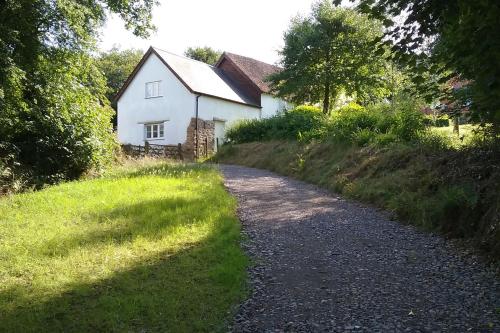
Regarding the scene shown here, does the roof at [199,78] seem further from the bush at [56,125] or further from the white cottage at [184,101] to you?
the bush at [56,125]

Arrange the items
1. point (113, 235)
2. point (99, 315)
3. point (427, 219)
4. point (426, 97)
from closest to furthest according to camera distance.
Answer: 1. point (99, 315)
2. point (426, 97)
3. point (113, 235)
4. point (427, 219)

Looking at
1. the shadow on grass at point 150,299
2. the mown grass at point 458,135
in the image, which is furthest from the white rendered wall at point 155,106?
the shadow on grass at point 150,299

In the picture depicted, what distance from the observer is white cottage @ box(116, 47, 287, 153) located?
30.3 m

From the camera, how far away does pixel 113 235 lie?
301 inches

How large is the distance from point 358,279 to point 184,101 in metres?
25.9

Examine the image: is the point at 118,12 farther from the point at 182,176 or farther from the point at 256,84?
the point at 256,84

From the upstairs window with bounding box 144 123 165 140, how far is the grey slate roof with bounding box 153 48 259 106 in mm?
4064

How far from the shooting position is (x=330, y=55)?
28203mm

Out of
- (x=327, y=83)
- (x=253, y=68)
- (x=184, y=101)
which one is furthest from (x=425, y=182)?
(x=253, y=68)

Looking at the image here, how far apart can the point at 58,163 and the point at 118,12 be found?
5873 millimetres

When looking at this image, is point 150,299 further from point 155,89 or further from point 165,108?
point 155,89

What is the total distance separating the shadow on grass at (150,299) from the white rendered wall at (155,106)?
2410cm

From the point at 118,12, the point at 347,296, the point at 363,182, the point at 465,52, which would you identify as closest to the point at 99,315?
the point at 347,296

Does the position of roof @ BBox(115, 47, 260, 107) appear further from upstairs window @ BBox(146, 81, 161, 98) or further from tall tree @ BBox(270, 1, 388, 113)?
tall tree @ BBox(270, 1, 388, 113)
